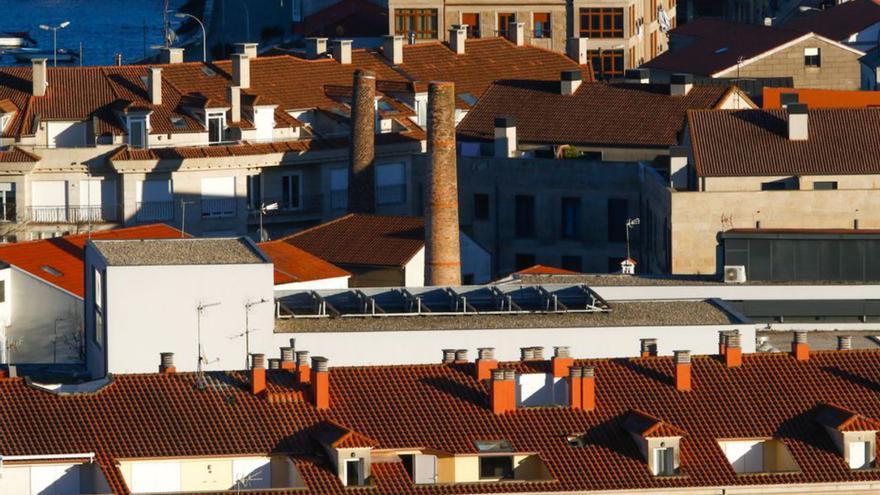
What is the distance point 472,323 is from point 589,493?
2350 cm

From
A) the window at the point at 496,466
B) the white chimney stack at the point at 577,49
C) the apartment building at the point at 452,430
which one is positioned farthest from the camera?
the white chimney stack at the point at 577,49

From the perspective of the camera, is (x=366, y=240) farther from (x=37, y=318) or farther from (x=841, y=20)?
(x=841, y=20)

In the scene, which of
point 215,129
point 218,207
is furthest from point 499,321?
point 215,129

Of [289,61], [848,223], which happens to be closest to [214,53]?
[289,61]

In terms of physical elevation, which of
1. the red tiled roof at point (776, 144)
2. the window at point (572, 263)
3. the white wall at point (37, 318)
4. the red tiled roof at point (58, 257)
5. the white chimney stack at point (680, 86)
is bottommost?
the white wall at point (37, 318)

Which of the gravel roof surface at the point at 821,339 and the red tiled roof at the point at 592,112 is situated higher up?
the red tiled roof at the point at 592,112

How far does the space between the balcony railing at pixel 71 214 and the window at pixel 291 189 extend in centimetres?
605

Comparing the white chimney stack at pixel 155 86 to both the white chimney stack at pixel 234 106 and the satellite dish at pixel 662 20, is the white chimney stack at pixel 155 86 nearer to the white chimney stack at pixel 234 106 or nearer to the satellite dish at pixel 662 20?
the white chimney stack at pixel 234 106

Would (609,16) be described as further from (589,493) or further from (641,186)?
(589,493)

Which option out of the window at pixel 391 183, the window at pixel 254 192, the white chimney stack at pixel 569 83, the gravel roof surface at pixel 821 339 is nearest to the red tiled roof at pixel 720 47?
the white chimney stack at pixel 569 83

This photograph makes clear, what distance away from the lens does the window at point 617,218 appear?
117 meters

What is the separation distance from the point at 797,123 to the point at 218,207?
80.7ft

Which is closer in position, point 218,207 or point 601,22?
point 218,207

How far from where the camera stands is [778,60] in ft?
449
